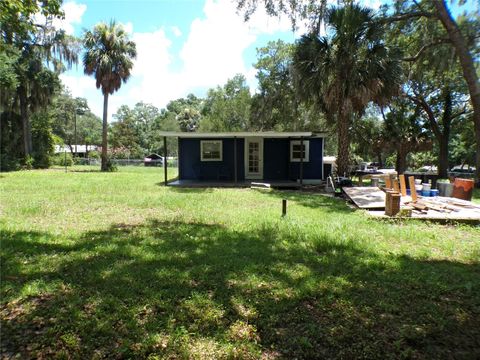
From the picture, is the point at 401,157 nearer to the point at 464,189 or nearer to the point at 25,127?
the point at 464,189

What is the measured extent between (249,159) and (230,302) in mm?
13390

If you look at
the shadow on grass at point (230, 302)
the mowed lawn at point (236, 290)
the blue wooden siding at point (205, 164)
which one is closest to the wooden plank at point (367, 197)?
the mowed lawn at point (236, 290)

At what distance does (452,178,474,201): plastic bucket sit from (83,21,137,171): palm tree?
22.1m

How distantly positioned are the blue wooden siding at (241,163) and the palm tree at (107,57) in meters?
11.6

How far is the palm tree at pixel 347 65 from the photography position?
12.3 meters

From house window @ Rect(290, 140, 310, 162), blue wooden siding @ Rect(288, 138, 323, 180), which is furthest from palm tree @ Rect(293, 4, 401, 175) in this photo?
house window @ Rect(290, 140, 310, 162)

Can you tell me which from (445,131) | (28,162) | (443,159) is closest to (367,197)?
(443,159)

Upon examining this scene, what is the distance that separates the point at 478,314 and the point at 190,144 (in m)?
14.1

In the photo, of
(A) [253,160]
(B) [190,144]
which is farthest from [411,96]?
(B) [190,144]

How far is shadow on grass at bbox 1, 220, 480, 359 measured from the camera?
2779 millimetres

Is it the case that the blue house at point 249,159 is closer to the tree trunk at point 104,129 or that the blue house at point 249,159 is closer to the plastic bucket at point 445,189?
the plastic bucket at point 445,189

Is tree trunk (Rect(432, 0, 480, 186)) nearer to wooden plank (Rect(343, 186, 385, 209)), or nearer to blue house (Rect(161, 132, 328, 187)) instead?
wooden plank (Rect(343, 186, 385, 209))

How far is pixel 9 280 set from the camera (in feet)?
12.9

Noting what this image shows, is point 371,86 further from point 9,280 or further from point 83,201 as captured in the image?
point 9,280
